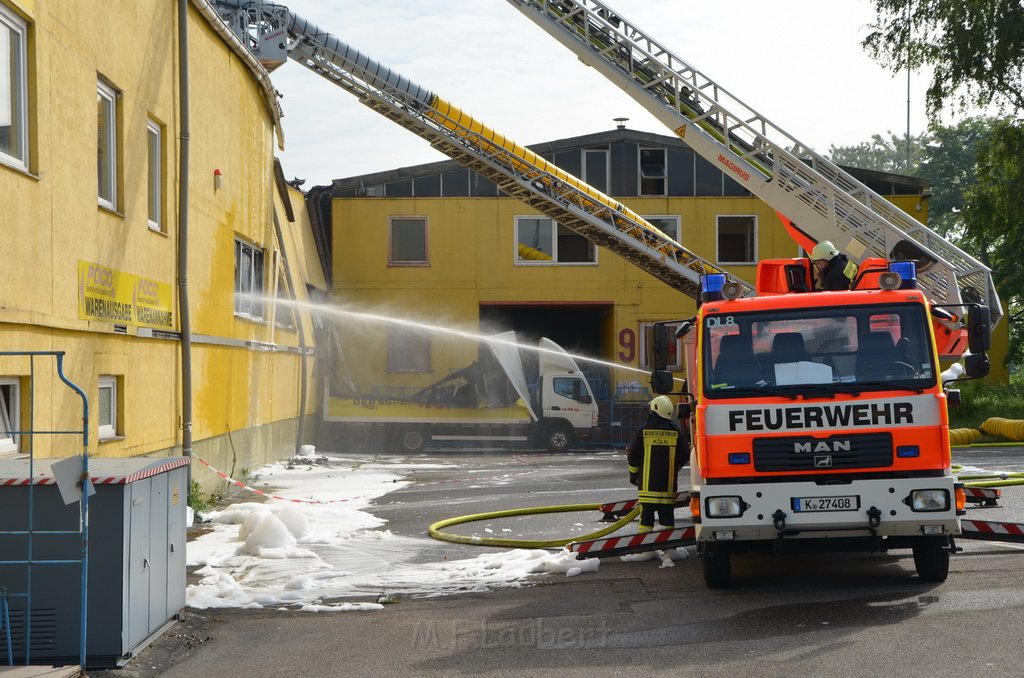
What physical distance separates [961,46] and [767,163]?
12.4 meters

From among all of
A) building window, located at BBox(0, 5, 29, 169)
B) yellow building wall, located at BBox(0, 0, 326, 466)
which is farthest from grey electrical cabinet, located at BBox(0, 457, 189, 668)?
building window, located at BBox(0, 5, 29, 169)

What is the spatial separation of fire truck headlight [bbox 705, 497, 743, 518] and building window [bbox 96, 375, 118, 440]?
21.1 feet

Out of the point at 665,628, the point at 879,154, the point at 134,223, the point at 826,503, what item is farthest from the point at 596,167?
the point at 879,154

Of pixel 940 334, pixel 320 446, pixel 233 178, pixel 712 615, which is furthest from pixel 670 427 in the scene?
pixel 320 446

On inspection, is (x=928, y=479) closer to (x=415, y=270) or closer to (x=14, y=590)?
(x=14, y=590)

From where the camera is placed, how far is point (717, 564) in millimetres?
8406

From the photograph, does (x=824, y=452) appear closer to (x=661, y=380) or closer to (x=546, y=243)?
(x=661, y=380)

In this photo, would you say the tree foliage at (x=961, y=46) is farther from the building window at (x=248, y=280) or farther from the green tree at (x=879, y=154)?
the green tree at (x=879, y=154)

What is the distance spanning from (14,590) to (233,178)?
38.0 feet

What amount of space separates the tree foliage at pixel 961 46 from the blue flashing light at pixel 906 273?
21.6m

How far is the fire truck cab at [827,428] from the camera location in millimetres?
7887

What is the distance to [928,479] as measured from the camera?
786cm

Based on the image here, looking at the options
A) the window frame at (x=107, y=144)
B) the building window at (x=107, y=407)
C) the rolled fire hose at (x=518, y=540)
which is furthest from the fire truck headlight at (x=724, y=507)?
the window frame at (x=107, y=144)

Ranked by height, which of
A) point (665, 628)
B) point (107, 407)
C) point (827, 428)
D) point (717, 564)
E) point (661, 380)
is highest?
point (661, 380)
